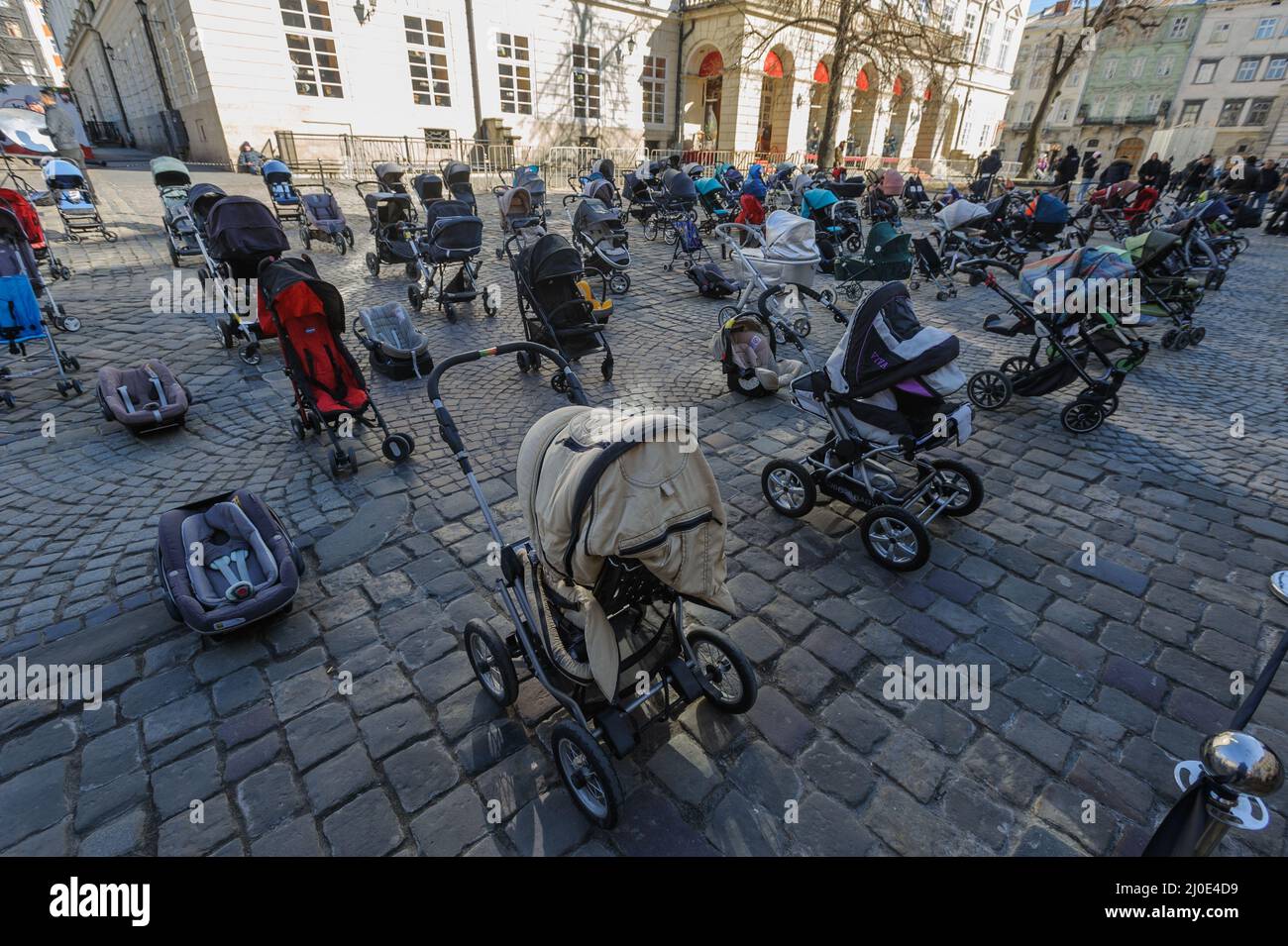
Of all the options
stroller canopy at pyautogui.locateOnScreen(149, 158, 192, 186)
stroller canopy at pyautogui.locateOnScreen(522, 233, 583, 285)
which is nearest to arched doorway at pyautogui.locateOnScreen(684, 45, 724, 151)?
stroller canopy at pyautogui.locateOnScreen(149, 158, 192, 186)

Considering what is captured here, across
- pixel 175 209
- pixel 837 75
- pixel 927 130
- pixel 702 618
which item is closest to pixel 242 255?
pixel 175 209

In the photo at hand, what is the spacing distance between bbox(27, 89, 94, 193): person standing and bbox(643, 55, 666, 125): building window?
76.7 feet

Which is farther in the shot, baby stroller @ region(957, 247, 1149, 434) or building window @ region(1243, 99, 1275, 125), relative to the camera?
building window @ region(1243, 99, 1275, 125)

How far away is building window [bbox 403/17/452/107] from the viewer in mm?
22125

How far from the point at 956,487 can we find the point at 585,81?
29947 mm

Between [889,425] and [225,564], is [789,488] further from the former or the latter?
[225,564]

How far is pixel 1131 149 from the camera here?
55.2 m

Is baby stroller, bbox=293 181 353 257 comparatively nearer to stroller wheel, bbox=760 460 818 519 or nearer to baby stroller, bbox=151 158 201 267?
baby stroller, bbox=151 158 201 267

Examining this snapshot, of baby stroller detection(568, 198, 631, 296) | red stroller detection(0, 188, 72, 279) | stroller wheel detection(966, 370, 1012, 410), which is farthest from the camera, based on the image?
baby stroller detection(568, 198, 631, 296)

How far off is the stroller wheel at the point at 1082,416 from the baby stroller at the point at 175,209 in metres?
13.3

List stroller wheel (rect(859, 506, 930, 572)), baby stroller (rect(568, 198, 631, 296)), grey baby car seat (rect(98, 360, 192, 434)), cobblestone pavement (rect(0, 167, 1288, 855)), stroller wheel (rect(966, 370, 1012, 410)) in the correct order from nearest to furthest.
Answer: cobblestone pavement (rect(0, 167, 1288, 855)), stroller wheel (rect(859, 506, 930, 572)), grey baby car seat (rect(98, 360, 192, 434)), stroller wheel (rect(966, 370, 1012, 410)), baby stroller (rect(568, 198, 631, 296))

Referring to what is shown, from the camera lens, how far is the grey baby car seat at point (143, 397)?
18.6 feet
